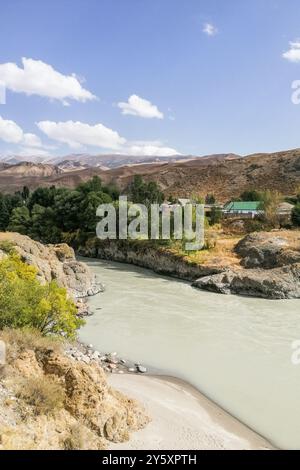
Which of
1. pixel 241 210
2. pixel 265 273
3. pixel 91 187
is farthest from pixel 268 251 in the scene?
pixel 91 187

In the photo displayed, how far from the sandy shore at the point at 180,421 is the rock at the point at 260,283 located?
14.7m

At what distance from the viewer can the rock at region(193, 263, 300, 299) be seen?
27.9 meters

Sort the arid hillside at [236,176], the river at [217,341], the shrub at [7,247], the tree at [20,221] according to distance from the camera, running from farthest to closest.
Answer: the arid hillside at [236,176] < the tree at [20,221] < the shrub at [7,247] < the river at [217,341]

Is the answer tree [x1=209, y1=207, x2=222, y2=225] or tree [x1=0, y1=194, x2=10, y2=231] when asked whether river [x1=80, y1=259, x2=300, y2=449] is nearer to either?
tree [x1=209, y1=207, x2=222, y2=225]

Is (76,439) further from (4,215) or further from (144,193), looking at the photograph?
(4,215)

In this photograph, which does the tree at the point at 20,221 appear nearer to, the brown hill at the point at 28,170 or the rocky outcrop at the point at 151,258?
the rocky outcrop at the point at 151,258

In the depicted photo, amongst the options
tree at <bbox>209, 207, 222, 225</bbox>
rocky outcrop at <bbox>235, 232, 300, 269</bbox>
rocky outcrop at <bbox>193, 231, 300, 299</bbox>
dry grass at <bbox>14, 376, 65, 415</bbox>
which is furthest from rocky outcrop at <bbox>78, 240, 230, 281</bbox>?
dry grass at <bbox>14, 376, 65, 415</bbox>

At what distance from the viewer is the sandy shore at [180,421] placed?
32.3 feet

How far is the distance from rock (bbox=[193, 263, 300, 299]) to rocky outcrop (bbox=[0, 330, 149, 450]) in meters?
18.7

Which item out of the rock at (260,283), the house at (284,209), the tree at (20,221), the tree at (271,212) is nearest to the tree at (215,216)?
the tree at (271,212)

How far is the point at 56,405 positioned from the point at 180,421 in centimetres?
383
